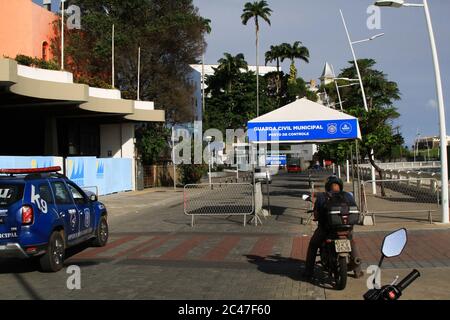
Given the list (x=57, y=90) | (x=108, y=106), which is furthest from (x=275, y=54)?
(x=57, y=90)

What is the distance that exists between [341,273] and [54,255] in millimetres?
4675

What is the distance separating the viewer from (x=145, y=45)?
43781 millimetres

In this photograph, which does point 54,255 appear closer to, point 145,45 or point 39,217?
point 39,217

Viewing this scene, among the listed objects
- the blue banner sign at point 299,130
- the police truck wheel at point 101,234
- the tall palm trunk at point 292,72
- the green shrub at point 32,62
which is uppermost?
the tall palm trunk at point 292,72

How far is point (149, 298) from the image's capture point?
7.24 m

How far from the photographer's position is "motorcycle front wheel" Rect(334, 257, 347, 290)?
738 centimetres

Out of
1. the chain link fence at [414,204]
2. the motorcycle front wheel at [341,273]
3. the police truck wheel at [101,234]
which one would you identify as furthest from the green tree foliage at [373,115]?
the motorcycle front wheel at [341,273]

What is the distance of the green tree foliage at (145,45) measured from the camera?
42.8 m

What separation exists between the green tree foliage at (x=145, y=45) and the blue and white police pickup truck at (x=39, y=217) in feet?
102

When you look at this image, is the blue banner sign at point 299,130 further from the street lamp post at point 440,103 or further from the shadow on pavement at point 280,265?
the shadow on pavement at point 280,265

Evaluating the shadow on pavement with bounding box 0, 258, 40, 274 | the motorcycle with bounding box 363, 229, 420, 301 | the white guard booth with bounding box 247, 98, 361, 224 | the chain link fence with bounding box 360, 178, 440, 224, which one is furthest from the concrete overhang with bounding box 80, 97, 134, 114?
the motorcycle with bounding box 363, 229, 420, 301

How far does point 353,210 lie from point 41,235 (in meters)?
4.84

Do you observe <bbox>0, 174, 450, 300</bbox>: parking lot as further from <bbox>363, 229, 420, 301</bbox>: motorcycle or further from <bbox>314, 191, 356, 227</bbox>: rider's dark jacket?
<bbox>363, 229, 420, 301</bbox>: motorcycle
